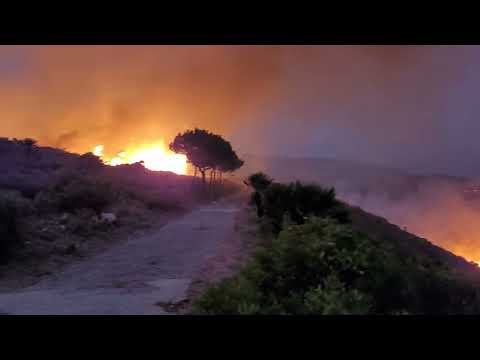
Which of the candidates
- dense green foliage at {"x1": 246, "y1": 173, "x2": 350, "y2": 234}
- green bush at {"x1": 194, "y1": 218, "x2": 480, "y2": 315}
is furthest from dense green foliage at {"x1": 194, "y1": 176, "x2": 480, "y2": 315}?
Result: dense green foliage at {"x1": 246, "y1": 173, "x2": 350, "y2": 234}

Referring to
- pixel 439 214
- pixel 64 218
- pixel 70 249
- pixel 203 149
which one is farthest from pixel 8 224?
pixel 439 214

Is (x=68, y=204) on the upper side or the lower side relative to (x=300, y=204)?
lower

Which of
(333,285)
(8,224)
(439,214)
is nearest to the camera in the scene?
(333,285)

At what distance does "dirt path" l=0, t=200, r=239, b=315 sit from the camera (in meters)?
7.43

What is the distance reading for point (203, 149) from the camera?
131 ft

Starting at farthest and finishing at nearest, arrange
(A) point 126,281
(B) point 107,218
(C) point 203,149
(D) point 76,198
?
(C) point 203,149
(D) point 76,198
(B) point 107,218
(A) point 126,281

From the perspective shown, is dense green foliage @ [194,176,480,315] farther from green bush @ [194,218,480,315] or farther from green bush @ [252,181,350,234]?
green bush @ [252,181,350,234]

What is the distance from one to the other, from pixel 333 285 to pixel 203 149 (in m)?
34.5

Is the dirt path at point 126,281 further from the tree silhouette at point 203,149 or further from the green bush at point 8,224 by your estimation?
the tree silhouette at point 203,149

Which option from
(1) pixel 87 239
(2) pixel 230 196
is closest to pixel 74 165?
(2) pixel 230 196

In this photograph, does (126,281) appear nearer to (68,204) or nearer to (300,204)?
(300,204)

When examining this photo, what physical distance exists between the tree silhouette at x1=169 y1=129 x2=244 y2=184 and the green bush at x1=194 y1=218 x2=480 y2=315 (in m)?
32.3

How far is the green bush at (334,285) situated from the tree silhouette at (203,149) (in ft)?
106
